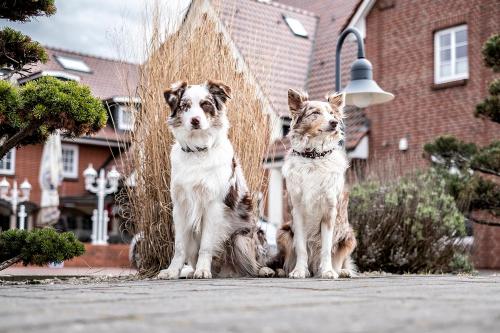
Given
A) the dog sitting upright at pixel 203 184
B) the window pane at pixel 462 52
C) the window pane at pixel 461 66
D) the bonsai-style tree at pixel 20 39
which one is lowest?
the dog sitting upright at pixel 203 184

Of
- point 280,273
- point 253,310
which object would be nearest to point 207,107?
point 280,273

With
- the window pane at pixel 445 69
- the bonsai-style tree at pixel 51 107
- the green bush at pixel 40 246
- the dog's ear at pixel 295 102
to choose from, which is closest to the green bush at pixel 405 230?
the dog's ear at pixel 295 102

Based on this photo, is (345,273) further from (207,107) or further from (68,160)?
(68,160)

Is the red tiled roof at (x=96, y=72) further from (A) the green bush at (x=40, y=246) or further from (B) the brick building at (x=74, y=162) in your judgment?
(A) the green bush at (x=40, y=246)

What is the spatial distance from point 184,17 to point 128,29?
0.53 m

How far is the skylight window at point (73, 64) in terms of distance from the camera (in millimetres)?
27586

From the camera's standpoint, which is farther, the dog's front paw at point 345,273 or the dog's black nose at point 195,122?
the dog's front paw at point 345,273

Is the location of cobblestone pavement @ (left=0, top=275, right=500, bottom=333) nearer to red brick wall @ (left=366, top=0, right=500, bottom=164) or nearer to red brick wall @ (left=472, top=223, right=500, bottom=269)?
red brick wall @ (left=472, top=223, right=500, bottom=269)

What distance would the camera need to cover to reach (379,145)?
17703mm

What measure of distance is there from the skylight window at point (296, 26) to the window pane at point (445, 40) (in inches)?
255

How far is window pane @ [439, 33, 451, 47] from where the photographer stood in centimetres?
1675

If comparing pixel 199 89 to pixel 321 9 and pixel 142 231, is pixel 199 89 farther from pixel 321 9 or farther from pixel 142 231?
pixel 321 9

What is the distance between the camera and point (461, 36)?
54.0 feet

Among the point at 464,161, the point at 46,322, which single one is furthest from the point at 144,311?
the point at 464,161
